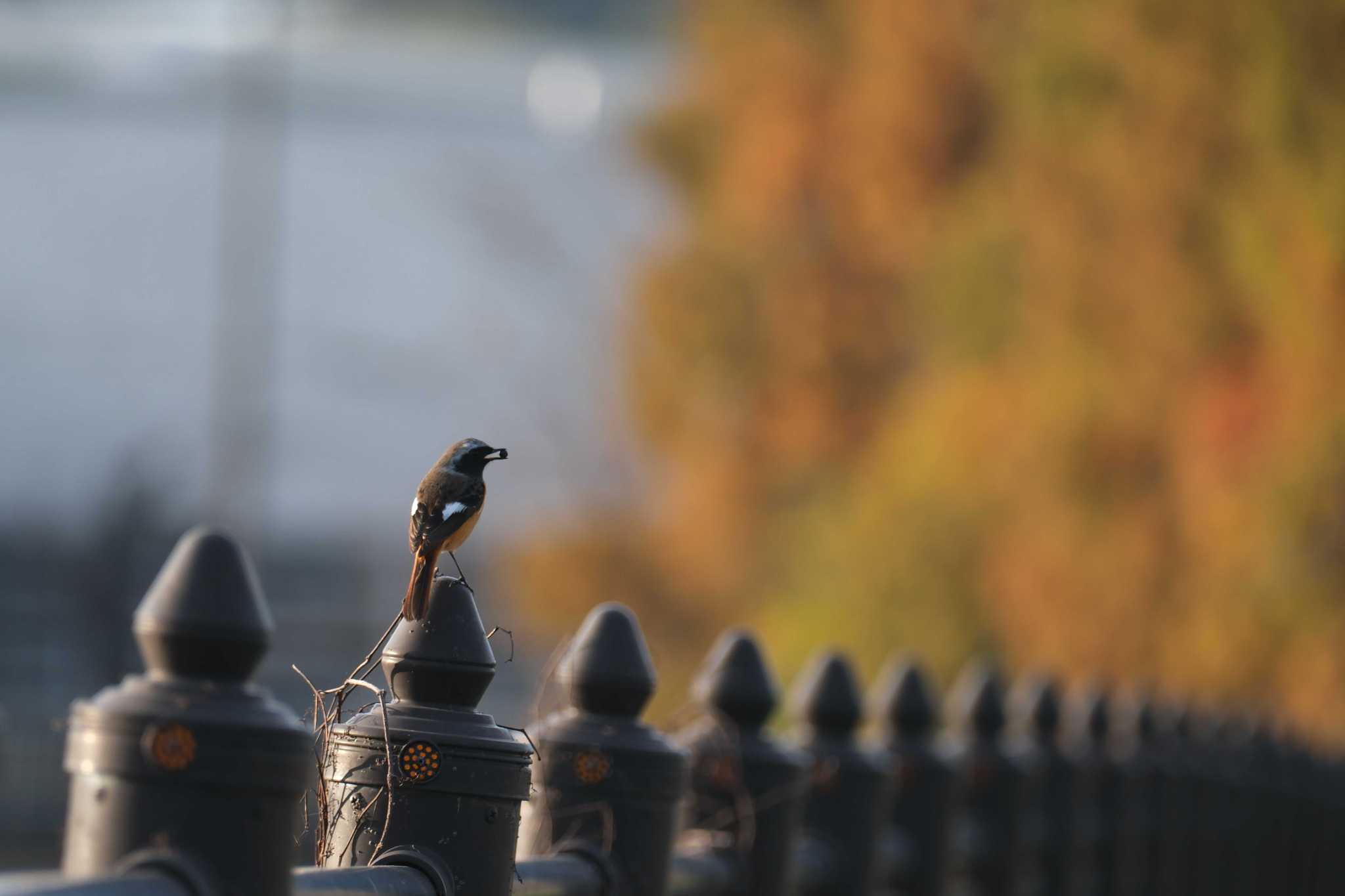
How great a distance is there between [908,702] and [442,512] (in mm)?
2116

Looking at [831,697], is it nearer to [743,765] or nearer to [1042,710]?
[743,765]

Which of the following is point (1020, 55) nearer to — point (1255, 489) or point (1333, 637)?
point (1255, 489)

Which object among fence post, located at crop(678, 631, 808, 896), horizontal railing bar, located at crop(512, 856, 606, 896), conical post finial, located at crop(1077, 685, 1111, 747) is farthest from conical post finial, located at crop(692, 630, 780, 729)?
conical post finial, located at crop(1077, 685, 1111, 747)

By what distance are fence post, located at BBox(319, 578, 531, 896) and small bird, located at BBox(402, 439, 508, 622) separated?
0.05m

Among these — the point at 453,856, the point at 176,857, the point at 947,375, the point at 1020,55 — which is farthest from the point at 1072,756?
the point at 947,375

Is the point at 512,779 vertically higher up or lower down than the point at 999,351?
lower down

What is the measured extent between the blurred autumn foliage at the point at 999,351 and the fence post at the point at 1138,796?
2.64 m

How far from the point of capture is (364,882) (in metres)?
1.59

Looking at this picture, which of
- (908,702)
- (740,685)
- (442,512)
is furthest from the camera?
(908,702)

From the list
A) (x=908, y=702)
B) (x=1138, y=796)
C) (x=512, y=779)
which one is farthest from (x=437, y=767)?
(x=1138, y=796)

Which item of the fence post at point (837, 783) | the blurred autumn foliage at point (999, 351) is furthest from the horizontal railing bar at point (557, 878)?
the blurred autumn foliage at point (999, 351)

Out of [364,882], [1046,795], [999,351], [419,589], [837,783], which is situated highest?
[999,351]

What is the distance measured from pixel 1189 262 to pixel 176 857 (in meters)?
9.23

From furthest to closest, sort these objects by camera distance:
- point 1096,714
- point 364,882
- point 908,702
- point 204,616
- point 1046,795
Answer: point 1096,714 → point 1046,795 → point 908,702 → point 364,882 → point 204,616
